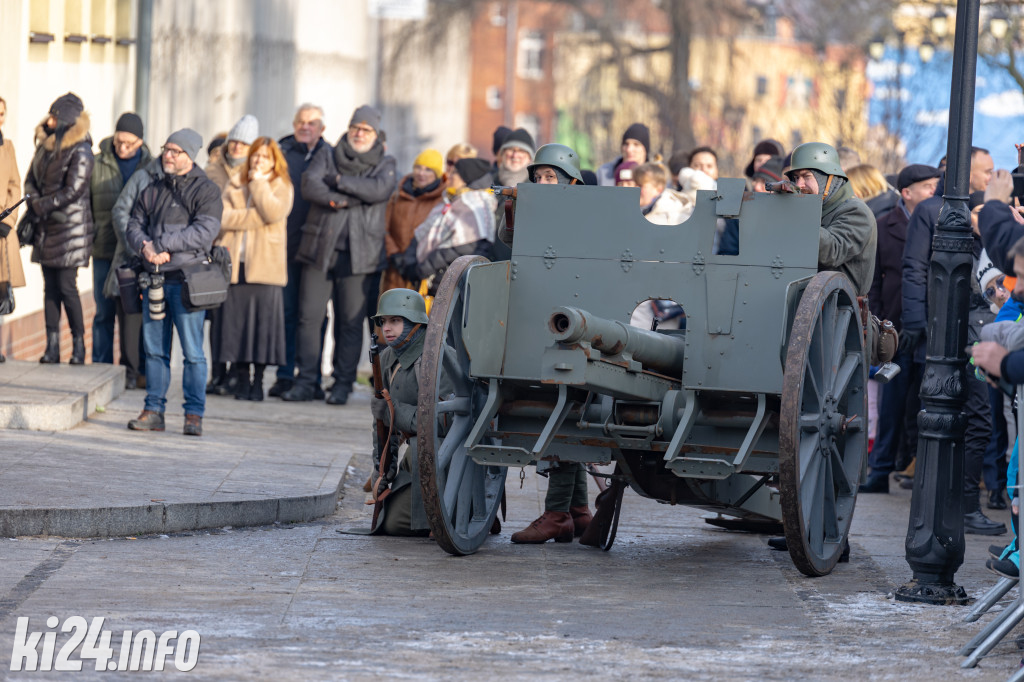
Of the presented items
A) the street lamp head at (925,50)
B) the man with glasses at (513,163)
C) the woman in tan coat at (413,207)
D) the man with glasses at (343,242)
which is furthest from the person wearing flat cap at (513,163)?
the street lamp head at (925,50)

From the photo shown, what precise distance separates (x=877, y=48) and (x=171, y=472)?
64.3 feet

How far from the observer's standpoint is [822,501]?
7090 mm

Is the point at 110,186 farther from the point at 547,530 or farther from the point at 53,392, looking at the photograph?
the point at 547,530

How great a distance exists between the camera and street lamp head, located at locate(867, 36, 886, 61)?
25836 millimetres

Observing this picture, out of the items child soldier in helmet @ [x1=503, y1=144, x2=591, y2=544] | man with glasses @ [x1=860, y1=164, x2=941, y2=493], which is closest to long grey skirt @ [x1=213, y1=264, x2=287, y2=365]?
child soldier in helmet @ [x1=503, y1=144, x2=591, y2=544]

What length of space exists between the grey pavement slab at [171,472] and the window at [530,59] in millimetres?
60980

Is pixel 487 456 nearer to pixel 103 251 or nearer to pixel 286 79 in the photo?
pixel 103 251

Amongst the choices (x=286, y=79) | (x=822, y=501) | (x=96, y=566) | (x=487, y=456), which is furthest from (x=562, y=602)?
(x=286, y=79)

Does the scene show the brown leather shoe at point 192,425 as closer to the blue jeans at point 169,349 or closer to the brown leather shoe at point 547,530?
the blue jeans at point 169,349

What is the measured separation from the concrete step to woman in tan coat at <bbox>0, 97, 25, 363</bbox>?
2.21ft

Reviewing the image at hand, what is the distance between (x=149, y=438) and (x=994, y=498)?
5173 millimetres

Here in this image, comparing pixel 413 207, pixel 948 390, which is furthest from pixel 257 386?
pixel 948 390

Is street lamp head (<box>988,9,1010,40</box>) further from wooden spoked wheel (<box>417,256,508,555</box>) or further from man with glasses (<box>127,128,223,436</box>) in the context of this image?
wooden spoked wheel (<box>417,256,508,555</box>)

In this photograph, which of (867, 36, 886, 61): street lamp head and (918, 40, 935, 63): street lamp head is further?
(867, 36, 886, 61): street lamp head
